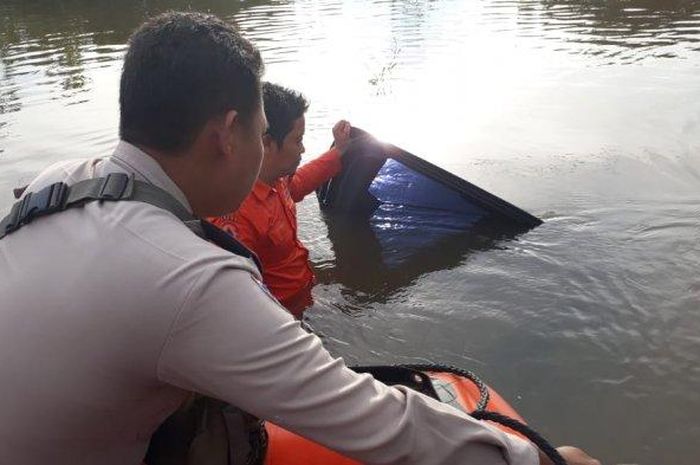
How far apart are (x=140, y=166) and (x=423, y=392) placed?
1148 millimetres

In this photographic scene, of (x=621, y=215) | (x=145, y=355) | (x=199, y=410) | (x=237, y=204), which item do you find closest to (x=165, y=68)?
(x=237, y=204)

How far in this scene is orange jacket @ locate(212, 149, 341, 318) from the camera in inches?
122

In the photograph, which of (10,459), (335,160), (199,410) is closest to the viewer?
(10,459)

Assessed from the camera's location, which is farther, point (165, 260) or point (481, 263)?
point (481, 263)

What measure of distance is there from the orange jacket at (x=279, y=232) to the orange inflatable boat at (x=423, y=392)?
111 centimetres

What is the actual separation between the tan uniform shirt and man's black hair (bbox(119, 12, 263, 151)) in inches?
9.1

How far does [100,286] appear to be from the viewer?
1.09m

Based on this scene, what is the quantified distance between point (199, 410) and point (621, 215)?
13.1ft

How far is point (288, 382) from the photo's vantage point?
44.8 inches

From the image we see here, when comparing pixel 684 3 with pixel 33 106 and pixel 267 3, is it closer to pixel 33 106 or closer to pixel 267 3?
pixel 267 3

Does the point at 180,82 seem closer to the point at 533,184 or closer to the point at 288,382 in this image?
the point at 288,382

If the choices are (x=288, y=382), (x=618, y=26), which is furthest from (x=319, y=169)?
(x=618, y=26)

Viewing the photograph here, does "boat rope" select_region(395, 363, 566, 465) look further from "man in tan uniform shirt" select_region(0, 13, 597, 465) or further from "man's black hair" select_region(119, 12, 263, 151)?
"man's black hair" select_region(119, 12, 263, 151)

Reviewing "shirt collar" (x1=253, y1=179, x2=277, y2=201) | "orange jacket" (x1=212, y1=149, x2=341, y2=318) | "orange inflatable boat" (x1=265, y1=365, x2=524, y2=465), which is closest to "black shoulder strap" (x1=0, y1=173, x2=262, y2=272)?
"orange inflatable boat" (x1=265, y1=365, x2=524, y2=465)
